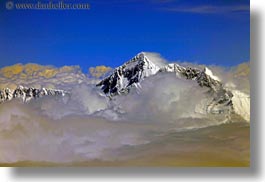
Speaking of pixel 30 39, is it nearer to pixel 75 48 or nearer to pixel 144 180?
pixel 75 48

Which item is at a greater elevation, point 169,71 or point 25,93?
point 169,71

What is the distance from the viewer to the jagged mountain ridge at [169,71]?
152 inches

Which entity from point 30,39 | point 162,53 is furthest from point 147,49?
point 30,39

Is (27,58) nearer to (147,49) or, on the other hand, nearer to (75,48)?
(75,48)

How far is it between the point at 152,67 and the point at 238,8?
546 millimetres

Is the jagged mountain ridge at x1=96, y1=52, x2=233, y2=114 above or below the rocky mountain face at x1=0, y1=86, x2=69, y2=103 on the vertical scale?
above

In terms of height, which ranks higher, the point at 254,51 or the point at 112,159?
the point at 254,51

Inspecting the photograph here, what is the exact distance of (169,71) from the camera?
386 cm

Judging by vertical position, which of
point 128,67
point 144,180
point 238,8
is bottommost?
point 144,180

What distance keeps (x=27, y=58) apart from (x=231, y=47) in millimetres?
1078

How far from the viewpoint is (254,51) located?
3842 mm

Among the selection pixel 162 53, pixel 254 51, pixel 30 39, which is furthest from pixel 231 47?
pixel 30 39

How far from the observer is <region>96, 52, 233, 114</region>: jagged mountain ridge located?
3.85 meters

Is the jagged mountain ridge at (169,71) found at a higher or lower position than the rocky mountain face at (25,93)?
higher
